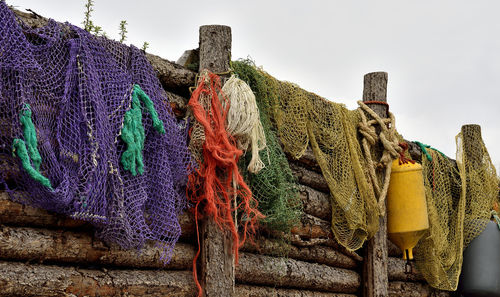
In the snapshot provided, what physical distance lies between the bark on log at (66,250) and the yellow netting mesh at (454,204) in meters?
3.30

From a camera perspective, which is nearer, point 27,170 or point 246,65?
point 27,170

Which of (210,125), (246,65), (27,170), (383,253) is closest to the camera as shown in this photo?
(27,170)

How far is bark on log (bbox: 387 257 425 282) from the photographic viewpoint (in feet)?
20.2

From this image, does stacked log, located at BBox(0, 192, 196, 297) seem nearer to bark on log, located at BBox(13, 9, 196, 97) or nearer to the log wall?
the log wall

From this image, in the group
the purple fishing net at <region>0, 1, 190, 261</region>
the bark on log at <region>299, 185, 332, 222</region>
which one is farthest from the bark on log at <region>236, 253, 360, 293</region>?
the purple fishing net at <region>0, 1, 190, 261</region>

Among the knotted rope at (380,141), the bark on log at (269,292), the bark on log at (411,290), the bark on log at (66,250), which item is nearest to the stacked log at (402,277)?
the bark on log at (411,290)

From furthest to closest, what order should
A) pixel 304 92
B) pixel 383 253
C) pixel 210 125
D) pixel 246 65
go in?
pixel 383 253, pixel 304 92, pixel 246 65, pixel 210 125

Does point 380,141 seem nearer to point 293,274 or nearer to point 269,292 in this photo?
point 293,274

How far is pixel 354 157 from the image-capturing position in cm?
518

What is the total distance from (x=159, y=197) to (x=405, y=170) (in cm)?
Result: 289

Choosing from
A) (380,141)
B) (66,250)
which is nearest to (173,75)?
(66,250)

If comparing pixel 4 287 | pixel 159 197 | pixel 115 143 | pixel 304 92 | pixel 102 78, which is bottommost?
pixel 4 287

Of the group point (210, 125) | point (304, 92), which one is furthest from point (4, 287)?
point (304, 92)

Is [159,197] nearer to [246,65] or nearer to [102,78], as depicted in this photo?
[102,78]
